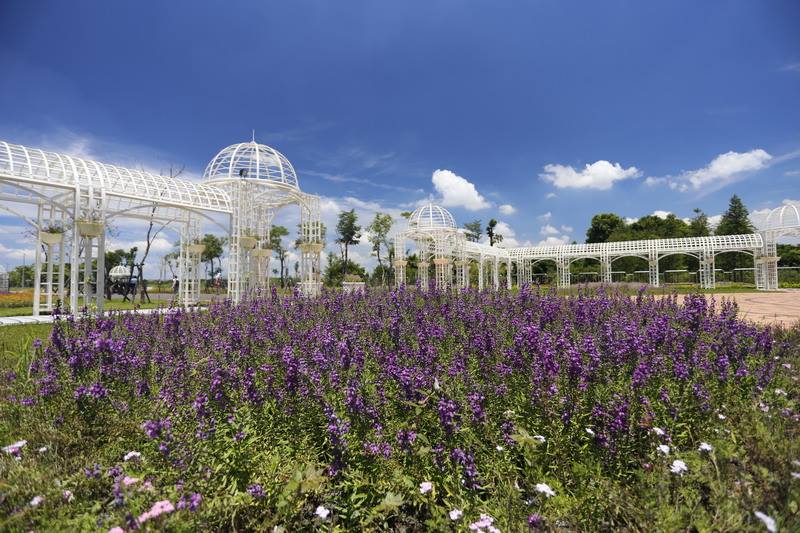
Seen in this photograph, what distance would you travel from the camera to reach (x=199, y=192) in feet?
47.6

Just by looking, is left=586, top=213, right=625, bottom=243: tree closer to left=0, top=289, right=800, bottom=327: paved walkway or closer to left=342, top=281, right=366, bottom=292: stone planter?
left=0, top=289, right=800, bottom=327: paved walkway

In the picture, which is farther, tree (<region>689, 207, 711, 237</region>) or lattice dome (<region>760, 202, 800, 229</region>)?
tree (<region>689, 207, 711, 237</region>)

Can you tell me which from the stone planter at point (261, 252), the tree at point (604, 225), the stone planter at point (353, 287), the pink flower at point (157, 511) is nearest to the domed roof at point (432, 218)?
the stone planter at point (353, 287)

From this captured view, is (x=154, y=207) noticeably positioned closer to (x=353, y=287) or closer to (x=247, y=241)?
(x=247, y=241)

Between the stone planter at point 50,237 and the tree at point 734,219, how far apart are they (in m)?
64.8

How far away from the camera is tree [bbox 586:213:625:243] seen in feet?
192

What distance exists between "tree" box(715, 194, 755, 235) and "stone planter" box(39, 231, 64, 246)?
64.8 meters

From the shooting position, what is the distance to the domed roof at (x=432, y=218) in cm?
2541

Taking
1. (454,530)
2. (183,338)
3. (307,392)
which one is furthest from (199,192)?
(454,530)

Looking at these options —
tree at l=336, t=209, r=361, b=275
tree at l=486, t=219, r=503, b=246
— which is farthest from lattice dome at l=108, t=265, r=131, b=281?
tree at l=486, t=219, r=503, b=246

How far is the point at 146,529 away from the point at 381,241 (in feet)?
131

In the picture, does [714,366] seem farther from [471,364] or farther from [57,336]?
[57,336]

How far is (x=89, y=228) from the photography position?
1134 centimetres

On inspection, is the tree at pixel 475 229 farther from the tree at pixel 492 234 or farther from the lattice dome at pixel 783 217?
the lattice dome at pixel 783 217
